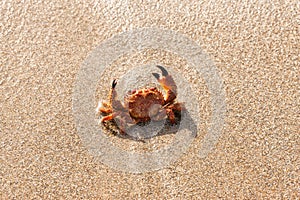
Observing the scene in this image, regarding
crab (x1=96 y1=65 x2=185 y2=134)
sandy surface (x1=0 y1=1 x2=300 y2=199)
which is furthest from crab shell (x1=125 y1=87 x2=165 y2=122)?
sandy surface (x1=0 y1=1 x2=300 y2=199)

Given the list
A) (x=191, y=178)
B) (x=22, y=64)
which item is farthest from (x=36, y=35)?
(x=191, y=178)

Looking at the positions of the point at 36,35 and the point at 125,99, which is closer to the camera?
the point at 125,99

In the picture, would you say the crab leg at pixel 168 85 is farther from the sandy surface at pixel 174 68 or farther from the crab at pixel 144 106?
the sandy surface at pixel 174 68

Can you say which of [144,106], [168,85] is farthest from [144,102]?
[168,85]

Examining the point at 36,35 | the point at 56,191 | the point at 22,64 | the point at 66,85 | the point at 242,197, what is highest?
the point at 36,35

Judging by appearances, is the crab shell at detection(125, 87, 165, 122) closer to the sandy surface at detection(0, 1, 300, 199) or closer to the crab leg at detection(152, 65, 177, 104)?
the crab leg at detection(152, 65, 177, 104)

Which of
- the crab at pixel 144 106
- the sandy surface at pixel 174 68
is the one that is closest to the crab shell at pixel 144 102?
the crab at pixel 144 106

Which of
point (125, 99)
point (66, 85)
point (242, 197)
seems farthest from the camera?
point (66, 85)

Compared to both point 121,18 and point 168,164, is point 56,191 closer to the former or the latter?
point 168,164
